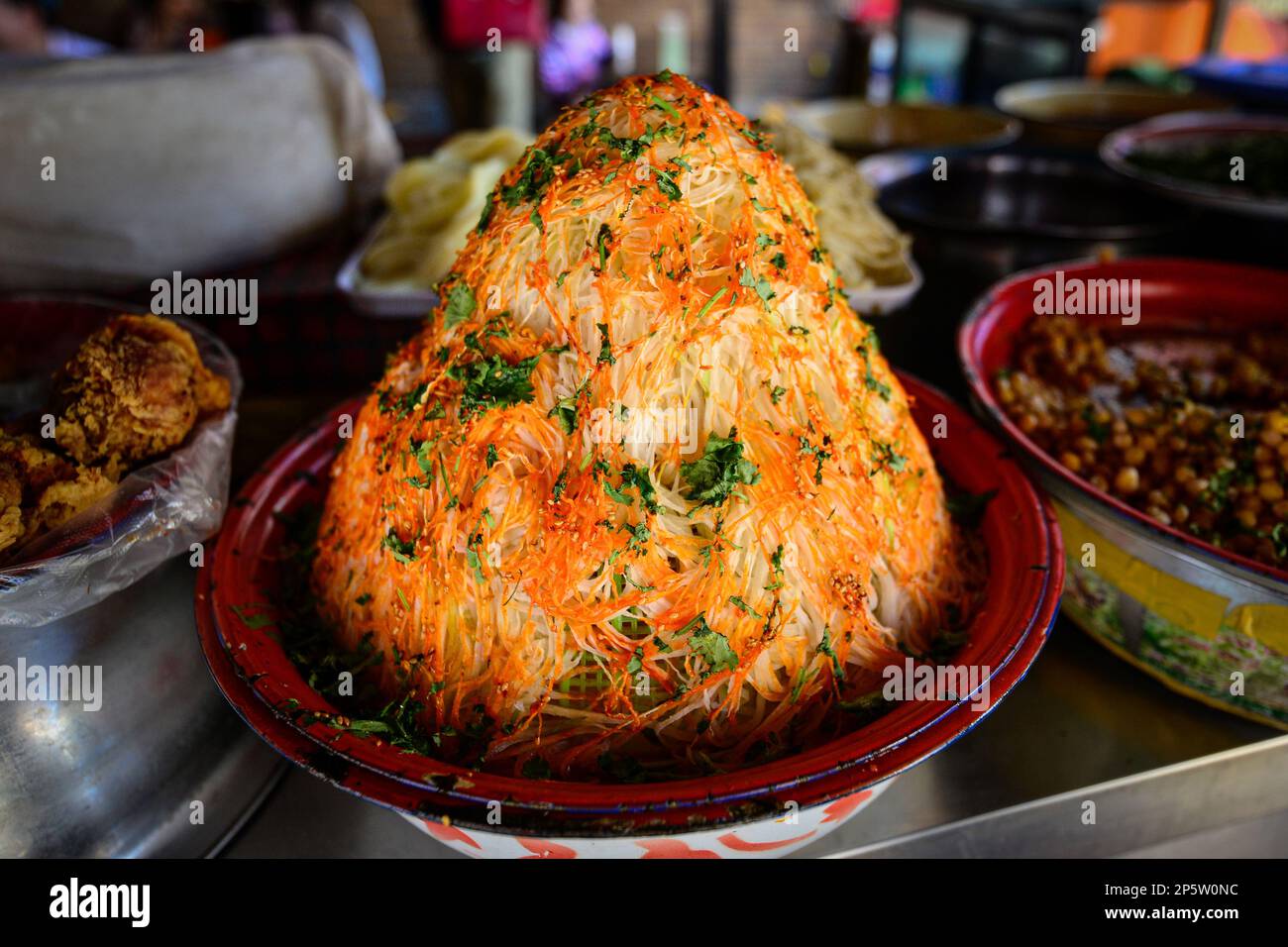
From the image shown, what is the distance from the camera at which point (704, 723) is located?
115cm

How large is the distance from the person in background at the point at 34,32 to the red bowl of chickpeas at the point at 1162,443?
5670mm

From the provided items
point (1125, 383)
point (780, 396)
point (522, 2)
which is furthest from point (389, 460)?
point (522, 2)

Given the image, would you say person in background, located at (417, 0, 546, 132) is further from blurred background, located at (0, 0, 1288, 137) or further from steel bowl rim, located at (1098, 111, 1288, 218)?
steel bowl rim, located at (1098, 111, 1288, 218)

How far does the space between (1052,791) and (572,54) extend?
8.85 metres

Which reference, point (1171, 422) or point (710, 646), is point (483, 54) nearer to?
point (1171, 422)

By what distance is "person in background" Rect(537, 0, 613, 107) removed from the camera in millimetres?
8578

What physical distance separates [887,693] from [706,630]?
11.4 inches

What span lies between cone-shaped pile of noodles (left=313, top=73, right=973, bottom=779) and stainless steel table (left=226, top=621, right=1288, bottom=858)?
0.39 m

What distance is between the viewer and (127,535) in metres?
1.16

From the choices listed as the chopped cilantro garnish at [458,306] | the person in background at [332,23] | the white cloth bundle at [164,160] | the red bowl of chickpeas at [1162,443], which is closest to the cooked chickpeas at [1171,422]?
the red bowl of chickpeas at [1162,443]

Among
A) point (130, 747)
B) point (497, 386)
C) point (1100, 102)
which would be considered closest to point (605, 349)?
point (497, 386)

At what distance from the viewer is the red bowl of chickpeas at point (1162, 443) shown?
1.37 meters

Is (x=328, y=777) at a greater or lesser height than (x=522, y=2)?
lesser
